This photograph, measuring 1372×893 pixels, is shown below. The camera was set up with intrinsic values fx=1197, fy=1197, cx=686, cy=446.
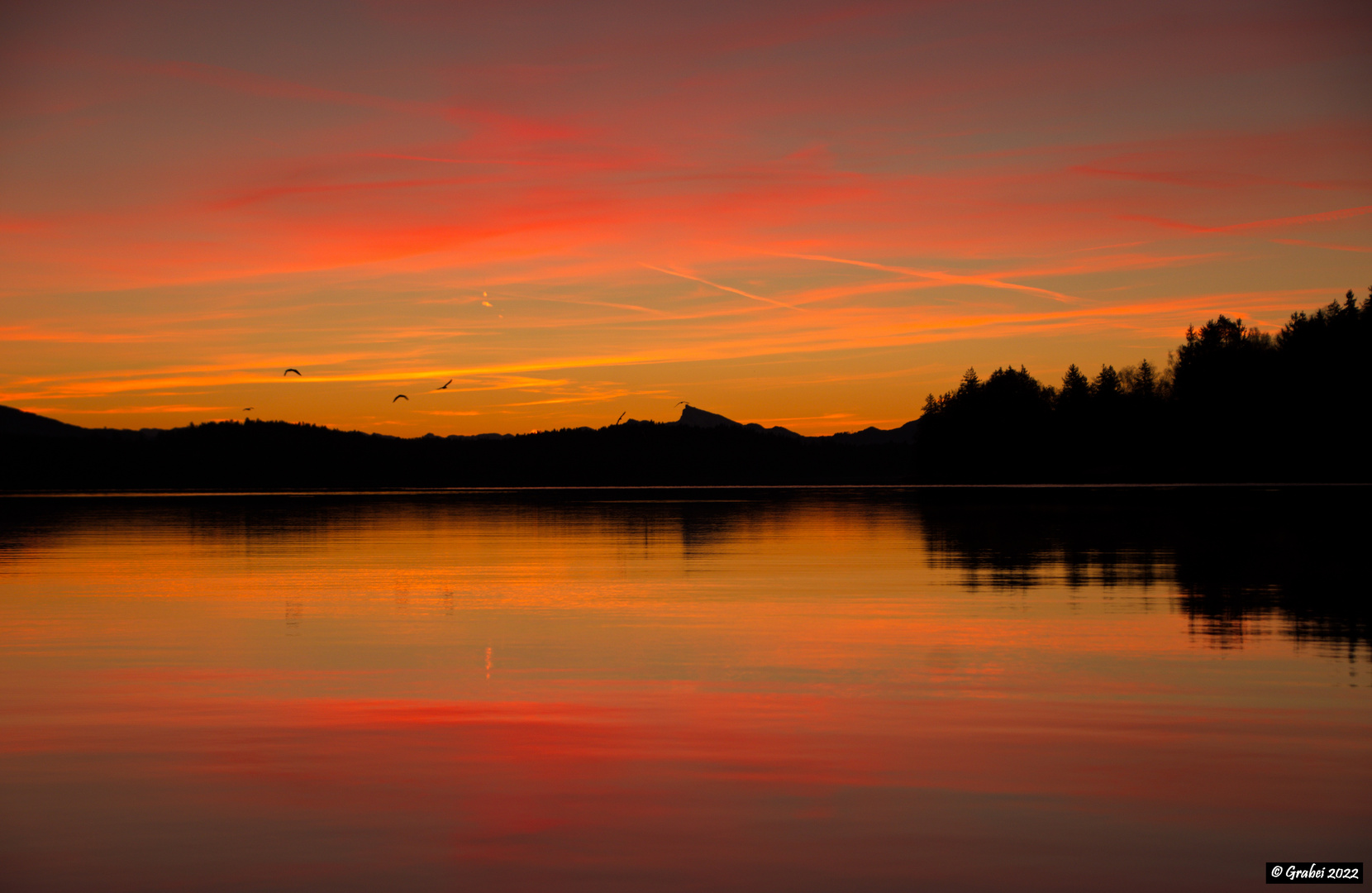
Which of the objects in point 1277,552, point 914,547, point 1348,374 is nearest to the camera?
point 1277,552

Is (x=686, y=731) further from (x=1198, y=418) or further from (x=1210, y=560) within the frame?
(x=1198, y=418)

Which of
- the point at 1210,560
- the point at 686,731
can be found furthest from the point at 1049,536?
the point at 686,731

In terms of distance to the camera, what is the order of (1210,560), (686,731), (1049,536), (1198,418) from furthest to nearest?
(1198,418), (1049,536), (1210,560), (686,731)

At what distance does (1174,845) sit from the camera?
8.98 meters

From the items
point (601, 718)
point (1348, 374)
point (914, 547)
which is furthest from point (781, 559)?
point (1348, 374)

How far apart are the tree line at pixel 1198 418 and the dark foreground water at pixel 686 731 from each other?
14069 cm

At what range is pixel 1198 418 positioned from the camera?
16500cm

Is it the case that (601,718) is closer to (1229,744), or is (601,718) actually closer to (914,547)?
(1229,744)

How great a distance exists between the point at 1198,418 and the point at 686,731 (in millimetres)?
168251

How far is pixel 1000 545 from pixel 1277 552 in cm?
820

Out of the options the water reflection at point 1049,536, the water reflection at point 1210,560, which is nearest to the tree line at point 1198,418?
the water reflection at point 1049,536

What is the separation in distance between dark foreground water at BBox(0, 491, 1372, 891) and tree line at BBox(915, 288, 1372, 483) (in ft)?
462

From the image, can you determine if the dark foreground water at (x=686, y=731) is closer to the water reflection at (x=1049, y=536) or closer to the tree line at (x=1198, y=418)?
the water reflection at (x=1049, y=536)

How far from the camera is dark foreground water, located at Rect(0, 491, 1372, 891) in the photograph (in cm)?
883
